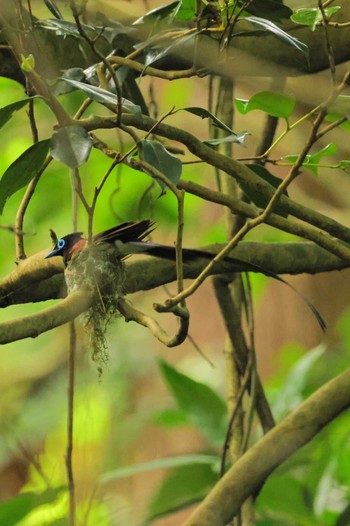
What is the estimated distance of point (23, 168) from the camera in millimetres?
860

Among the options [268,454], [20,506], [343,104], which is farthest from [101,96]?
[20,506]

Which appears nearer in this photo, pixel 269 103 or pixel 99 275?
pixel 99 275

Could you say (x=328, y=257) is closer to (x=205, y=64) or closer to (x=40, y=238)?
(x=205, y=64)

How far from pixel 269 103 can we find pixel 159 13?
0.15m

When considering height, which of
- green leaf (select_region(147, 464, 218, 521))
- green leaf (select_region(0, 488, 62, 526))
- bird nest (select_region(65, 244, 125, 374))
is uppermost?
bird nest (select_region(65, 244, 125, 374))

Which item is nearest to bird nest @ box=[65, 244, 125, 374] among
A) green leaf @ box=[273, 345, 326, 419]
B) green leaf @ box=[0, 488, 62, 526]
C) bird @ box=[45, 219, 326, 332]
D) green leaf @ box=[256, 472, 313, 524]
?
bird @ box=[45, 219, 326, 332]

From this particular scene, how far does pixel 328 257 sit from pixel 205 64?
1.30 feet

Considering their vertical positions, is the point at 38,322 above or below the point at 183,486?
above

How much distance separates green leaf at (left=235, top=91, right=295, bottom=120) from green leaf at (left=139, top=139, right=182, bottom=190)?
196 mm

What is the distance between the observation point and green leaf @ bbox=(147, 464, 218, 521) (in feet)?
4.95

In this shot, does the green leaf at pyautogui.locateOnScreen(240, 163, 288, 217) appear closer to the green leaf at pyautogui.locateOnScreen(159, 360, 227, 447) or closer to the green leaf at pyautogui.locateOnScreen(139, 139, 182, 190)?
the green leaf at pyautogui.locateOnScreen(139, 139, 182, 190)

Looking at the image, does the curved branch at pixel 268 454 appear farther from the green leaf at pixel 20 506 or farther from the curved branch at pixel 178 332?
the curved branch at pixel 178 332

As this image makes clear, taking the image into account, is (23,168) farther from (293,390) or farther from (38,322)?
(293,390)

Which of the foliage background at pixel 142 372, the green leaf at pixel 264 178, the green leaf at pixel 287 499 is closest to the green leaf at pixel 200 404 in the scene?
the foliage background at pixel 142 372
